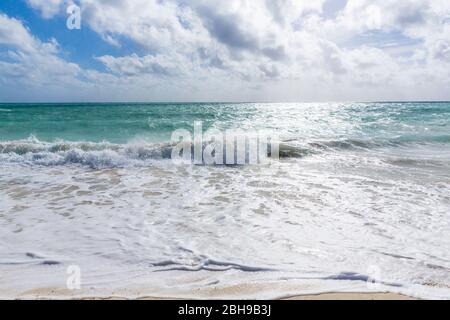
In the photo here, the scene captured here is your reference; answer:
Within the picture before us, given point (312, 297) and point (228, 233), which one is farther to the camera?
point (228, 233)

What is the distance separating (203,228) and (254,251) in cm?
113

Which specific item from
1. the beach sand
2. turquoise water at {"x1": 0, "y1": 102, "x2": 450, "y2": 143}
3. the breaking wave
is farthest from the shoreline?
turquoise water at {"x1": 0, "y1": 102, "x2": 450, "y2": 143}

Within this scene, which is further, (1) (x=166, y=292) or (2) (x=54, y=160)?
(2) (x=54, y=160)

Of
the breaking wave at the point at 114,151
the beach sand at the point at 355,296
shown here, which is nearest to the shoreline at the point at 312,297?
the beach sand at the point at 355,296

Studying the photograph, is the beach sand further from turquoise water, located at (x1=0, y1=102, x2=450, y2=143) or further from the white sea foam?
turquoise water, located at (x1=0, y1=102, x2=450, y2=143)

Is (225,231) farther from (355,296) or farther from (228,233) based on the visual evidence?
(355,296)

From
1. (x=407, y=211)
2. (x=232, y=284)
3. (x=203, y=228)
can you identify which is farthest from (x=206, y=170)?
(x=232, y=284)

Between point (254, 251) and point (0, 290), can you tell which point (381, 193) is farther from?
point (0, 290)

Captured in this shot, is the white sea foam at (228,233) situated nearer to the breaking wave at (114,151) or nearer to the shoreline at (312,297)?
the shoreline at (312,297)

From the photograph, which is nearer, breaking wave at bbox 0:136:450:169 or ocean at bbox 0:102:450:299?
ocean at bbox 0:102:450:299

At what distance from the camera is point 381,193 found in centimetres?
685

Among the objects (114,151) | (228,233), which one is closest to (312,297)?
(228,233)

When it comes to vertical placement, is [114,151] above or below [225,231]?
above

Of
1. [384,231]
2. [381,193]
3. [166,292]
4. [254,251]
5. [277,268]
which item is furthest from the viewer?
[381,193]
